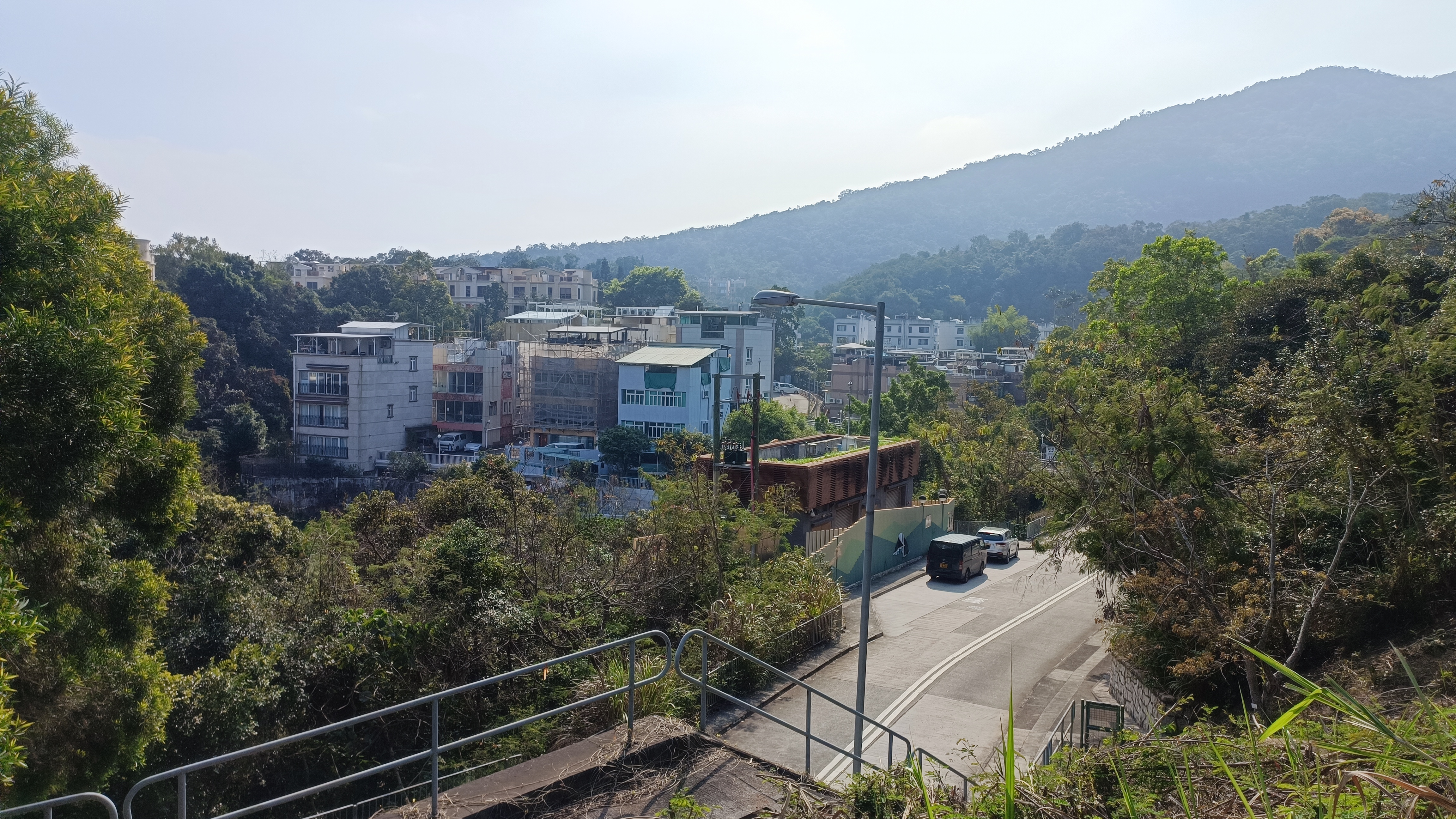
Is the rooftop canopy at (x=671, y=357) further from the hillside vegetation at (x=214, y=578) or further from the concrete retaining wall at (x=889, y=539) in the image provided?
the hillside vegetation at (x=214, y=578)

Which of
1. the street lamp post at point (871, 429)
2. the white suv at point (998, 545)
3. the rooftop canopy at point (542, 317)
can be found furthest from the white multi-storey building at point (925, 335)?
the street lamp post at point (871, 429)

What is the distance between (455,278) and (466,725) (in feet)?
399

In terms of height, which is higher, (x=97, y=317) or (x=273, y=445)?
(x=97, y=317)

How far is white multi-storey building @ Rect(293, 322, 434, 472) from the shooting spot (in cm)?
6412

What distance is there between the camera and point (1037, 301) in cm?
19200

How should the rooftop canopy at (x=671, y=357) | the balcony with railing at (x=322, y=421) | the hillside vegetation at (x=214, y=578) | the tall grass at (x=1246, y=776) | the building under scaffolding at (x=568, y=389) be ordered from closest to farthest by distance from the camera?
1. the tall grass at (x=1246, y=776)
2. the hillside vegetation at (x=214, y=578)
3. the rooftop canopy at (x=671, y=357)
4. the balcony with railing at (x=322, y=421)
5. the building under scaffolding at (x=568, y=389)

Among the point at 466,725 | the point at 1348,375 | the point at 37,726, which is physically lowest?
the point at 466,725

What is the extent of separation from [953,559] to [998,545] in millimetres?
5134

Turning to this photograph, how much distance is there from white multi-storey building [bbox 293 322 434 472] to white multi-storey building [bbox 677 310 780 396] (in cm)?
2309

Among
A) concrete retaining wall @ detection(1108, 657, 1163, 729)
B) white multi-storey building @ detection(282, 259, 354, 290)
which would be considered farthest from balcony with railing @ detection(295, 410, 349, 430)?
concrete retaining wall @ detection(1108, 657, 1163, 729)

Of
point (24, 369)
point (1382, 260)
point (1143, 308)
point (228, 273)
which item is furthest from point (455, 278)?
point (24, 369)

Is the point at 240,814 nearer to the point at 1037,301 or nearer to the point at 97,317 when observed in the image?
the point at 97,317

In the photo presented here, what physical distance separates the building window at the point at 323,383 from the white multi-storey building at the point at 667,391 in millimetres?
18551

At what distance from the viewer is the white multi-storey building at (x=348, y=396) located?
64.1 m
